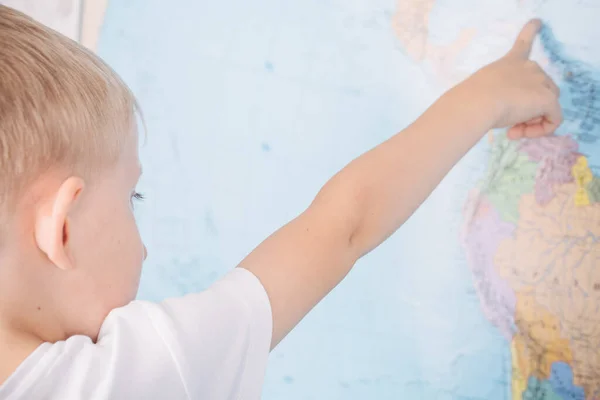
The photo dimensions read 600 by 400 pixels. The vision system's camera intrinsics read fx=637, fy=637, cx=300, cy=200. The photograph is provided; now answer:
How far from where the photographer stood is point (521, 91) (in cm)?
66

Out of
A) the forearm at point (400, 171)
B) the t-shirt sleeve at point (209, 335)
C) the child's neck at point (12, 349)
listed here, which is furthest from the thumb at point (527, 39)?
the child's neck at point (12, 349)

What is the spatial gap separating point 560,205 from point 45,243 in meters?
0.52

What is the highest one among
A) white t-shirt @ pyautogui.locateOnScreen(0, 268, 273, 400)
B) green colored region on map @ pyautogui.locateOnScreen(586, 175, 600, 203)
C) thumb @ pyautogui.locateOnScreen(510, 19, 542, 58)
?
thumb @ pyautogui.locateOnScreen(510, 19, 542, 58)

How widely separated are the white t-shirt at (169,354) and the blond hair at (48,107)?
0.11m

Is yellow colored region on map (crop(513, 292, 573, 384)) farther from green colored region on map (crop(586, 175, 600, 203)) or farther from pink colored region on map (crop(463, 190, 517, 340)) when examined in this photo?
green colored region on map (crop(586, 175, 600, 203))

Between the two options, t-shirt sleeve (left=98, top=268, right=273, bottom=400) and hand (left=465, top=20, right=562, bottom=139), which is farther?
hand (left=465, top=20, right=562, bottom=139)

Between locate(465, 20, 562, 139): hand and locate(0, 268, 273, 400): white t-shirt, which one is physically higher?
locate(465, 20, 562, 139): hand

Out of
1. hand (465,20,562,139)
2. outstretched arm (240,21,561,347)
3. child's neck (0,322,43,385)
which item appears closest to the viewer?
child's neck (0,322,43,385)

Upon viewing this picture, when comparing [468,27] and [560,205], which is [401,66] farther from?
[560,205]

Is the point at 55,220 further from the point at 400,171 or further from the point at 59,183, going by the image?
the point at 400,171

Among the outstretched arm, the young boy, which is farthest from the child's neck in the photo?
the outstretched arm

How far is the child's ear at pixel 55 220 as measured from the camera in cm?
40

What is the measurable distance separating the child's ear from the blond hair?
17 mm

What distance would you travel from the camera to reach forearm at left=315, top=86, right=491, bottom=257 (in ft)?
1.93
